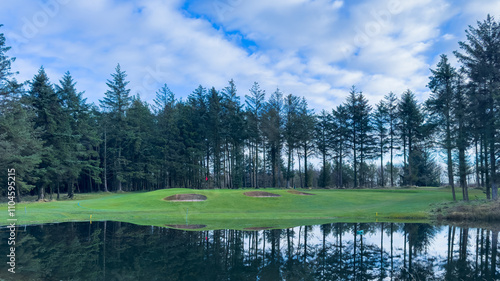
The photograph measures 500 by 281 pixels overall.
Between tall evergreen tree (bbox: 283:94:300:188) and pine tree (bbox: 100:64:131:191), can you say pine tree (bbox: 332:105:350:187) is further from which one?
pine tree (bbox: 100:64:131:191)

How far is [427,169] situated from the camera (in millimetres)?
56625

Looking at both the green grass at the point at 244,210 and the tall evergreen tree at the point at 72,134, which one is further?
the tall evergreen tree at the point at 72,134

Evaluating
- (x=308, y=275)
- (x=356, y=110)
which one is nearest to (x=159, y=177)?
(x=356, y=110)

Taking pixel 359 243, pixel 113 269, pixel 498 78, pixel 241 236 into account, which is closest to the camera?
pixel 113 269

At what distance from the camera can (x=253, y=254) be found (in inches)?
549

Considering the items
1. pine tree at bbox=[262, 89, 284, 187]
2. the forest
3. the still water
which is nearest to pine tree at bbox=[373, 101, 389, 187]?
the forest

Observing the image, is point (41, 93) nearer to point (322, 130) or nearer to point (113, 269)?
point (113, 269)

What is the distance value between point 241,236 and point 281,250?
3881 mm

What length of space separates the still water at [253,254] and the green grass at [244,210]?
10.2ft

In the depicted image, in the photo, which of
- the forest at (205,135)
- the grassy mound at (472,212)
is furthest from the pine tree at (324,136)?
the grassy mound at (472,212)

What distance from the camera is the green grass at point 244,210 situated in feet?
76.9

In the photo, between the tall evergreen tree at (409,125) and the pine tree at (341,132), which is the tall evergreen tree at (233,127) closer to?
the pine tree at (341,132)

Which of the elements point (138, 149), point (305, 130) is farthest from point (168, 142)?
point (305, 130)

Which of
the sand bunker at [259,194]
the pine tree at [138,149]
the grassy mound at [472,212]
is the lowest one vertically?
the grassy mound at [472,212]
